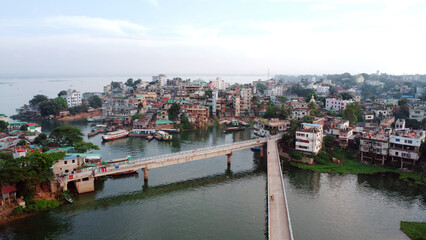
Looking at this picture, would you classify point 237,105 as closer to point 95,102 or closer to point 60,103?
point 95,102

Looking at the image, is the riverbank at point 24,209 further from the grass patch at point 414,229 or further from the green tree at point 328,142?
the green tree at point 328,142

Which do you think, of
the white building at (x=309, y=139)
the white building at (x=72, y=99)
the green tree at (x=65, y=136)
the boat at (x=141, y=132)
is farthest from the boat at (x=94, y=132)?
the white building at (x=309, y=139)

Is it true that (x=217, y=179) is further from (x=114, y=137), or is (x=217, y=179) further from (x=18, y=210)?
(x=114, y=137)

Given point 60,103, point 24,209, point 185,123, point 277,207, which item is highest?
point 60,103

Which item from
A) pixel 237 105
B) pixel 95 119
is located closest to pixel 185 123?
pixel 237 105

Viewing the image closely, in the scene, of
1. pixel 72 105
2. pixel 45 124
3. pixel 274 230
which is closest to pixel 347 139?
pixel 274 230

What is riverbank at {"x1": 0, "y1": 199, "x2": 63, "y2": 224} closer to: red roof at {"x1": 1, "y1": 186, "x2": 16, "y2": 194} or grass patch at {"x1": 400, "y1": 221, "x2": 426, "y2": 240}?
red roof at {"x1": 1, "y1": 186, "x2": 16, "y2": 194}
